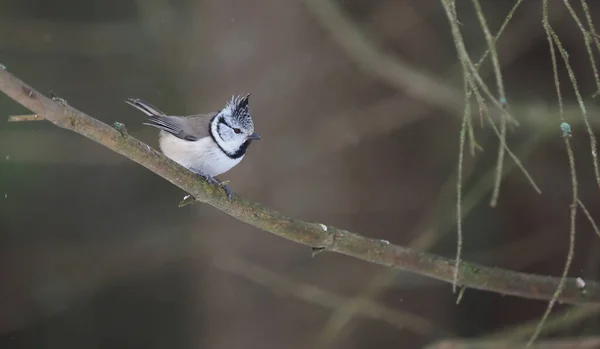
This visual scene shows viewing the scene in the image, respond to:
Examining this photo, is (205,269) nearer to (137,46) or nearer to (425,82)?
(137,46)

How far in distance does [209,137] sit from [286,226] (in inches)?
33.0

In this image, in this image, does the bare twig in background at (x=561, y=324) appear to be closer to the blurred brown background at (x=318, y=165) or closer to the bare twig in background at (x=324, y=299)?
the bare twig in background at (x=324, y=299)

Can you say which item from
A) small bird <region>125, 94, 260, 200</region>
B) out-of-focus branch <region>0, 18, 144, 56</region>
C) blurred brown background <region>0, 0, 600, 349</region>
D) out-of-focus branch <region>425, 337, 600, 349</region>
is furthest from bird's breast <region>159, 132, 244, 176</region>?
out-of-focus branch <region>0, 18, 144, 56</region>

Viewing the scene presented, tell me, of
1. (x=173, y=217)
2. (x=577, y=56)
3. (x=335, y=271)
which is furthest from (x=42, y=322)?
(x=577, y=56)

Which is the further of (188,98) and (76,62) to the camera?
(76,62)

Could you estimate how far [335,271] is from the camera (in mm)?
4492

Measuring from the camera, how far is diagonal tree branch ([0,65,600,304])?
195 centimetres

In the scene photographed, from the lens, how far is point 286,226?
8.30 ft

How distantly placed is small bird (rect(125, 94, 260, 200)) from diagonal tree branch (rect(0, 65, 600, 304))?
0.67m

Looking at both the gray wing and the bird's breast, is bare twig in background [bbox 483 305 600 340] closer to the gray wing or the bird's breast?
the bird's breast

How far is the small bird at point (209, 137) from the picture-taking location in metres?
3.14

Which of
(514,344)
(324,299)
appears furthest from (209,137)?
(514,344)

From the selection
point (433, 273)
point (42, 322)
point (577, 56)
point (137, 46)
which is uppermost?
point (137, 46)

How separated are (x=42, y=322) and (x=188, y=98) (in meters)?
2.02
